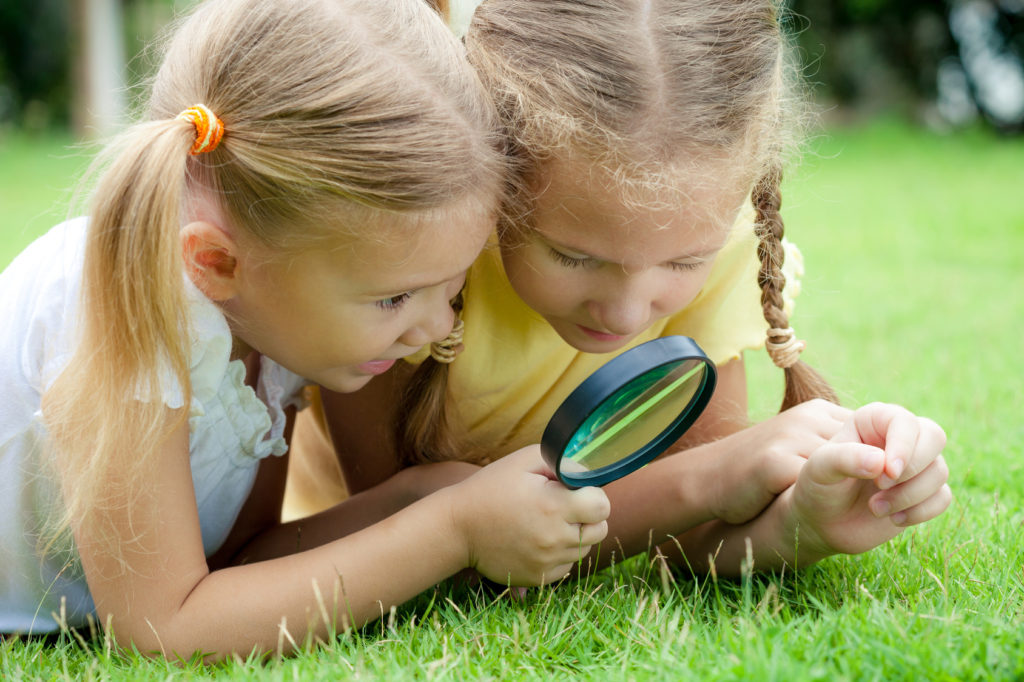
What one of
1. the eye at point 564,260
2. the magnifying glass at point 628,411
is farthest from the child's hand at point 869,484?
the eye at point 564,260

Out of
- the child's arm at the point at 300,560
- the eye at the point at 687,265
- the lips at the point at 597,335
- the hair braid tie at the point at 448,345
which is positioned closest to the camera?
the child's arm at the point at 300,560

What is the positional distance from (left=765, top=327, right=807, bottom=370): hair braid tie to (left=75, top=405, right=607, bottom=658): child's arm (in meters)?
0.62

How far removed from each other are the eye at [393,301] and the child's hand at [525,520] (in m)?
0.37

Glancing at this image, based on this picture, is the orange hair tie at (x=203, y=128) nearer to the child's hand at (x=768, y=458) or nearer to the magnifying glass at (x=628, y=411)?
the magnifying glass at (x=628, y=411)

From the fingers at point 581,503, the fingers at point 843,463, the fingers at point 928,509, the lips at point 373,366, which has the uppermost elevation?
the lips at point 373,366

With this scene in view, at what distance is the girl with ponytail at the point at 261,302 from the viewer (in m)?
1.90

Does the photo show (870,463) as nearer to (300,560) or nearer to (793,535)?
(793,535)

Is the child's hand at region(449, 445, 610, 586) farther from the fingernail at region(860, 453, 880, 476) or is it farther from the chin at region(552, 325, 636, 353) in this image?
the fingernail at region(860, 453, 880, 476)

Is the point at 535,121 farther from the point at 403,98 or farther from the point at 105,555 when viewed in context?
the point at 105,555

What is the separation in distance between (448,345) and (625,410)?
630mm

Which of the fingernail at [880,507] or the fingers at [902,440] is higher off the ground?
the fingers at [902,440]

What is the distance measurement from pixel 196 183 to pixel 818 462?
1268 millimetres

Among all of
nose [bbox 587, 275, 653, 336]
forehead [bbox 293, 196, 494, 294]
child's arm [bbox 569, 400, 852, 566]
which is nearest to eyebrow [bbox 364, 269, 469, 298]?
forehead [bbox 293, 196, 494, 294]

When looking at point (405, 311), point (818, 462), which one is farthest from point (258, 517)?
point (818, 462)
